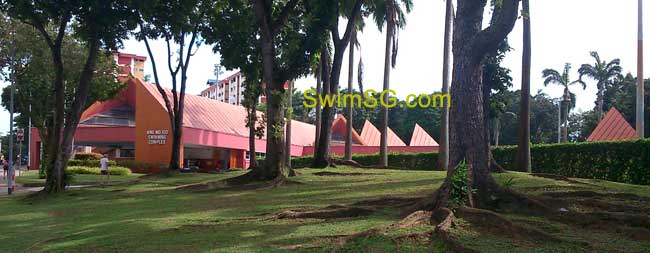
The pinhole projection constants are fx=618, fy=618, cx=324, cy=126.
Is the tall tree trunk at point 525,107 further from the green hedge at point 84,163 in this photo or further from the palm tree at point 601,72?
the palm tree at point 601,72

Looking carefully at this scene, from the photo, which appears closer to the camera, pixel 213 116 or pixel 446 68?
pixel 446 68

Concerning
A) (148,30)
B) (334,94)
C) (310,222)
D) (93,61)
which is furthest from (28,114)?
(310,222)

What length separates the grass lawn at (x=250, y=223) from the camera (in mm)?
8250

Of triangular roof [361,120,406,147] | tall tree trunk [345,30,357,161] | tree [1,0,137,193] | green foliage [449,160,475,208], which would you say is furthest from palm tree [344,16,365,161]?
green foliage [449,160,475,208]

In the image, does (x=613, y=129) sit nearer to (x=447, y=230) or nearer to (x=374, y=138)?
(x=374, y=138)

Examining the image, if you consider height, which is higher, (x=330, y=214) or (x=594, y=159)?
(x=594, y=159)

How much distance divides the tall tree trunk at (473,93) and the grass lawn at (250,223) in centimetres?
132

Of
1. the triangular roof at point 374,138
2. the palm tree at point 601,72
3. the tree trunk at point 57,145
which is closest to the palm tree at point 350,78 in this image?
the tree trunk at point 57,145

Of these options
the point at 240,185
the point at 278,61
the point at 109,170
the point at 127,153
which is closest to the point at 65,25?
the point at 278,61

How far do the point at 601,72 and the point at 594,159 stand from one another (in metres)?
42.7

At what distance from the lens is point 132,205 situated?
16.1 m

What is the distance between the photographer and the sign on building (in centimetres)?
4378

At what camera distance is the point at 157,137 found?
43.9 meters

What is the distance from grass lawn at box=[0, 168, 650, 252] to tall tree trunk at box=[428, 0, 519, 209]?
51.8 inches
